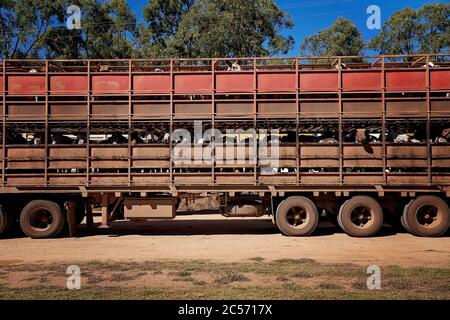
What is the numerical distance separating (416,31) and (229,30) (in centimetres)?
1527

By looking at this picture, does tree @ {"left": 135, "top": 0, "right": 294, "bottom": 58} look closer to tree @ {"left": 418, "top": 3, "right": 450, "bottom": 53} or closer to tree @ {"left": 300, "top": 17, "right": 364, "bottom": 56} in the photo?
tree @ {"left": 300, "top": 17, "right": 364, "bottom": 56}

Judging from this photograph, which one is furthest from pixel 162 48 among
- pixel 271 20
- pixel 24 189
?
pixel 24 189

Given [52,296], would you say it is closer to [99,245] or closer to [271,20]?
[99,245]

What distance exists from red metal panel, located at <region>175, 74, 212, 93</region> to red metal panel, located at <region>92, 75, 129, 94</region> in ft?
4.52

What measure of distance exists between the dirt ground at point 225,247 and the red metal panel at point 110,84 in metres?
3.96

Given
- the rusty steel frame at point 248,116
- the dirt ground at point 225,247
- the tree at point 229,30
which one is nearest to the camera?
the dirt ground at point 225,247

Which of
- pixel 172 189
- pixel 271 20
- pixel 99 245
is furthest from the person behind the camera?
pixel 271 20

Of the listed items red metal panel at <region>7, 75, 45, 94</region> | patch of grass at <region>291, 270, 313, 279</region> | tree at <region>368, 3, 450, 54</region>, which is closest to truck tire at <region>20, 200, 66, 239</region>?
red metal panel at <region>7, 75, 45, 94</region>

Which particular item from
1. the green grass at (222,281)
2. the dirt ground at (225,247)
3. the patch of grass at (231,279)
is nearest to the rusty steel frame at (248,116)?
the dirt ground at (225,247)

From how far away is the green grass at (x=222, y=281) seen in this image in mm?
5952

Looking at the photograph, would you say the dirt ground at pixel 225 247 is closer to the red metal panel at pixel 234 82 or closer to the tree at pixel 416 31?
the red metal panel at pixel 234 82

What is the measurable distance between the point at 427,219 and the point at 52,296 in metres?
9.46
